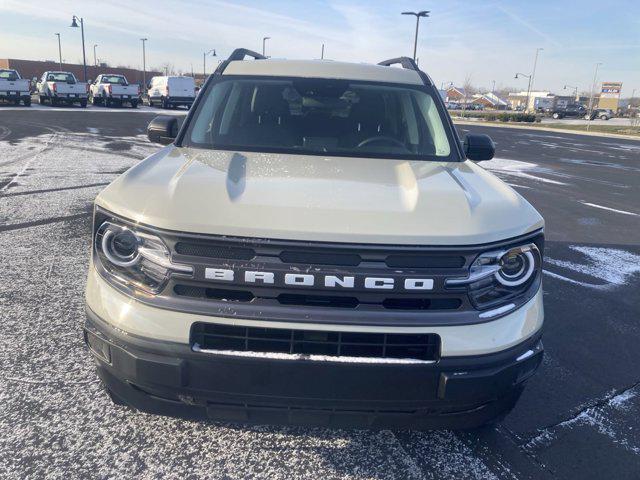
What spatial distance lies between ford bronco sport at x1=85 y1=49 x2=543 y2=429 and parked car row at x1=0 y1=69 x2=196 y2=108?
1313 inches

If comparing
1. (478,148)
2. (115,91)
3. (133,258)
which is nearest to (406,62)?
(478,148)

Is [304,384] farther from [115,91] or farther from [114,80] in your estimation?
[114,80]

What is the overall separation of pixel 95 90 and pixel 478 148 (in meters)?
36.7

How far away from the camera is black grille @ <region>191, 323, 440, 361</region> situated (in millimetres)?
2090

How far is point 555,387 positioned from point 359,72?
255cm

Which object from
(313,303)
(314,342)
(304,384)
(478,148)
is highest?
(478,148)

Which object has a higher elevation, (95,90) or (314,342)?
(95,90)

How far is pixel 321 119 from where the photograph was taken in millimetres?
3742

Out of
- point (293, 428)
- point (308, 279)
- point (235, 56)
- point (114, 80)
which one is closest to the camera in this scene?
point (308, 279)

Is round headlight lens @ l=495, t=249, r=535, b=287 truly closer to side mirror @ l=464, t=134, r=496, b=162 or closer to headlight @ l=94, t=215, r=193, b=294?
headlight @ l=94, t=215, r=193, b=294

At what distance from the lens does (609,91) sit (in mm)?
92312

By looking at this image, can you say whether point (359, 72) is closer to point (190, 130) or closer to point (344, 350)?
point (190, 130)

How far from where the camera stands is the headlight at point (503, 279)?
2.18m

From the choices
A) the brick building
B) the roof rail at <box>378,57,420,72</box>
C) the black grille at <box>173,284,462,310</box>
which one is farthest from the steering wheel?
the brick building
